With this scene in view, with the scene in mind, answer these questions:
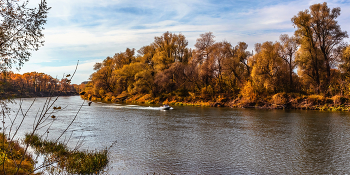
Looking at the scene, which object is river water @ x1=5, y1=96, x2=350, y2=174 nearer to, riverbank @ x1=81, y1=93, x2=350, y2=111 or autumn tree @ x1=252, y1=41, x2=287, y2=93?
riverbank @ x1=81, y1=93, x2=350, y2=111

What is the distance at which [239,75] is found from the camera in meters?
60.2

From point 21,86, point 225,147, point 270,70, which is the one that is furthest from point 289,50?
point 21,86

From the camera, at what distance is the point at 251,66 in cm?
5728

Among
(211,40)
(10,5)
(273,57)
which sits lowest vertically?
(10,5)

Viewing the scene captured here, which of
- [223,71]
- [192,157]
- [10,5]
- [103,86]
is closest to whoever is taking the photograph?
[10,5]

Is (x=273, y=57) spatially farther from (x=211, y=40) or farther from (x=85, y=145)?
(x=85, y=145)

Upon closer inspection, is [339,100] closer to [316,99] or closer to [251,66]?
[316,99]

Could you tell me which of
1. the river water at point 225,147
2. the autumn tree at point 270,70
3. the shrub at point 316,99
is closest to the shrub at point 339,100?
the shrub at point 316,99

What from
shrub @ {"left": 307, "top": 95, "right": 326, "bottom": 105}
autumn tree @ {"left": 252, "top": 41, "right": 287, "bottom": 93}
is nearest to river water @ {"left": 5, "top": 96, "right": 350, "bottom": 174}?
shrub @ {"left": 307, "top": 95, "right": 326, "bottom": 105}

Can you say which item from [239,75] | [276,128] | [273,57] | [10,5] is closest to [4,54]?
[10,5]

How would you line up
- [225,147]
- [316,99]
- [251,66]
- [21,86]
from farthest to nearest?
[251,66] → [316,99] → [225,147] → [21,86]

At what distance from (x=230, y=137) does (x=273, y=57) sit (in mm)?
34440

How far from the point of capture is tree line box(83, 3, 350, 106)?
159 feet

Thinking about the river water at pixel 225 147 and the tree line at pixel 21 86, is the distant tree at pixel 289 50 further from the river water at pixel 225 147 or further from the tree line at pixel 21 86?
the tree line at pixel 21 86
